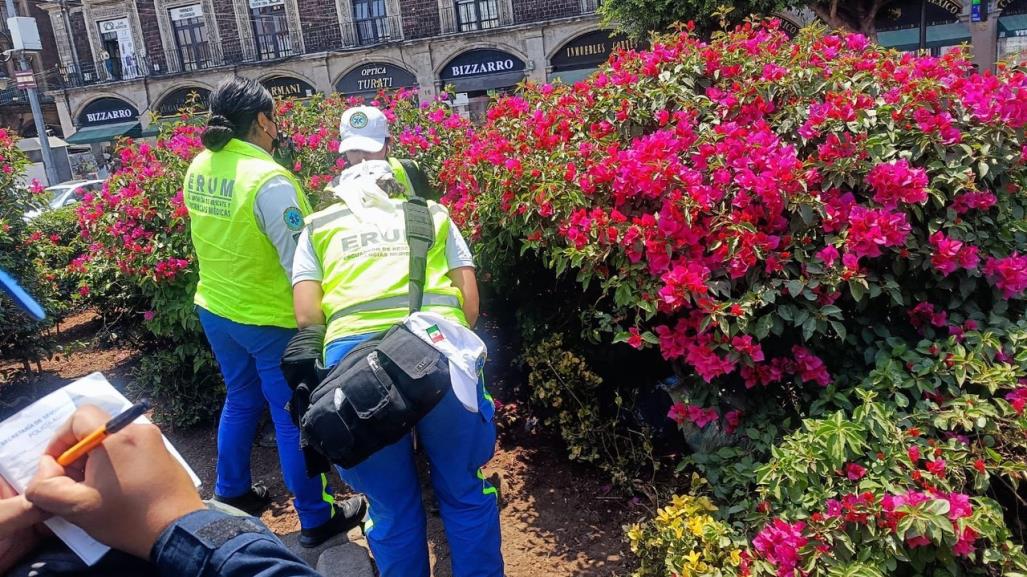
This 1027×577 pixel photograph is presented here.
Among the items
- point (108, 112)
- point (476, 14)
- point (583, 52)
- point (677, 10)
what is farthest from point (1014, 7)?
point (108, 112)

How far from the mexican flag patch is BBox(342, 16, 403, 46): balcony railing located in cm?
2458

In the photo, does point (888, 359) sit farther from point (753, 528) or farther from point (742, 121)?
point (742, 121)

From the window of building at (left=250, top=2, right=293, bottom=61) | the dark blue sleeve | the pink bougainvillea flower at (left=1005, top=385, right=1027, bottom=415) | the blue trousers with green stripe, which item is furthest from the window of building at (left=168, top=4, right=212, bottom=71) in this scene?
the dark blue sleeve

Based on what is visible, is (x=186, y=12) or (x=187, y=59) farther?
(x=187, y=59)

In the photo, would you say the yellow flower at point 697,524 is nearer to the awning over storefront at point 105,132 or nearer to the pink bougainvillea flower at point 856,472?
the pink bougainvillea flower at point 856,472

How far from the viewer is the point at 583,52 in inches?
911

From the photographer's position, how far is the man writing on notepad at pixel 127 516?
849 millimetres

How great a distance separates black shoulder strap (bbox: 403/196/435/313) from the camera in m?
2.10

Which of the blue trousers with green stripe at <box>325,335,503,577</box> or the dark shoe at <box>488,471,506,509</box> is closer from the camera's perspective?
the blue trousers with green stripe at <box>325,335,503,577</box>

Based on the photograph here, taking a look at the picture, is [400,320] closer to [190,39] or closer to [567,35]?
[567,35]

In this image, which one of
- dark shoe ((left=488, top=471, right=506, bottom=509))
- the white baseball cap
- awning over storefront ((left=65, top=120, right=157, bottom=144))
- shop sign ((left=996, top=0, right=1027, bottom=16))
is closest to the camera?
the white baseball cap

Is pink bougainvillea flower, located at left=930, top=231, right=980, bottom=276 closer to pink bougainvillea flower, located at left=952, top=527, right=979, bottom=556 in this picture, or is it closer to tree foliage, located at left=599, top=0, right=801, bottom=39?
pink bougainvillea flower, located at left=952, top=527, right=979, bottom=556

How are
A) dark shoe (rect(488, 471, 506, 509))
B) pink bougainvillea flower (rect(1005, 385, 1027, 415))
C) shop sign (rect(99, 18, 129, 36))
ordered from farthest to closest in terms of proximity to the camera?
1. shop sign (rect(99, 18, 129, 36))
2. dark shoe (rect(488, 471, 506, 509))
3. pink bougainvillea flower (rect(1005, 385, 1027, 415))

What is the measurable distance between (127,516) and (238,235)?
6.28ft
